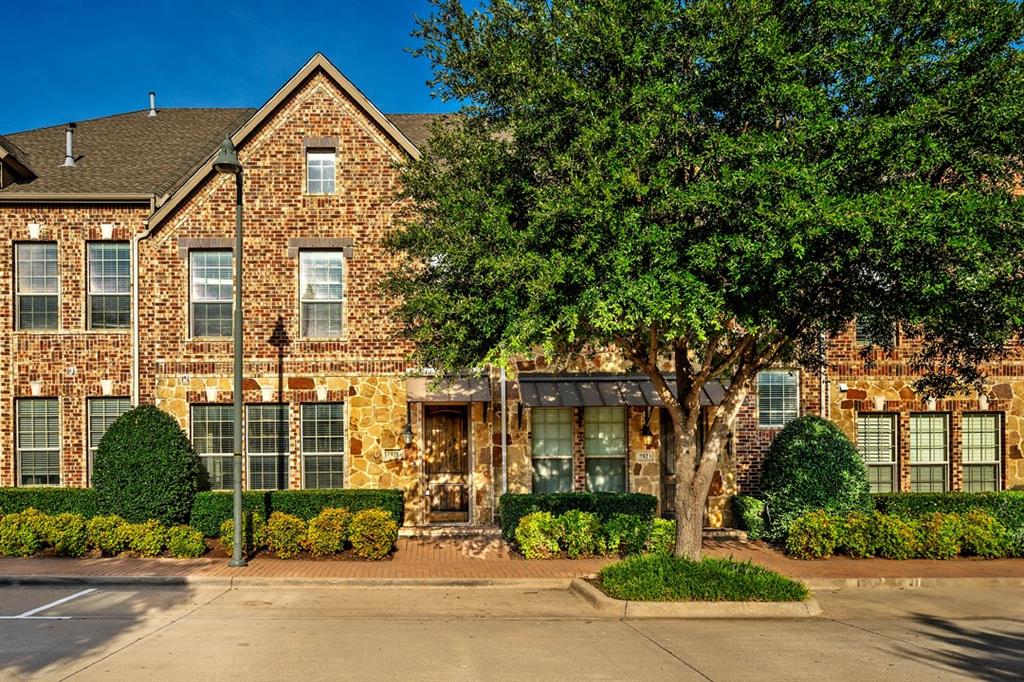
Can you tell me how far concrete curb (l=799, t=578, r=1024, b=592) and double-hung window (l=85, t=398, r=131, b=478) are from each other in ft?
49.7

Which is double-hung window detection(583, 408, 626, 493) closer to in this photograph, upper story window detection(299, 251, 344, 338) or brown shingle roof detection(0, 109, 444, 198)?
upper story window detection(299, 251, 344, 338)

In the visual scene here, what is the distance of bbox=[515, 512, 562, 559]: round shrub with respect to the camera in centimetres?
1612

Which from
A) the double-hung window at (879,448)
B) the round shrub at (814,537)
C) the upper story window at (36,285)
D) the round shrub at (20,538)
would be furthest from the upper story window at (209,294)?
the double-hung window at (879,448)

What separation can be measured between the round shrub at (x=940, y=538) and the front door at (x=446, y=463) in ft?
31.6

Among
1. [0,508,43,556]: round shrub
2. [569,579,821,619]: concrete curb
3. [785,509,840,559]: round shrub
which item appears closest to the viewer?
[569,579,821,619]: concrete curb

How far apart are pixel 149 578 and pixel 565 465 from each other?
9006 millimetres

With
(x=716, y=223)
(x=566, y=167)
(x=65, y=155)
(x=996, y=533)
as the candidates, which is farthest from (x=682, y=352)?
(x=65, y=155)

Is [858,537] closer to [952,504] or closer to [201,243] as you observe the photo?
[952,504]

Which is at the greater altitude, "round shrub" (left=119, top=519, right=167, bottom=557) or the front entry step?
"round shrub" (left=119, top=519, right=167, bottom=557)

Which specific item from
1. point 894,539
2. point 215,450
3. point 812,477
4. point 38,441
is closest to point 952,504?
point 894,539

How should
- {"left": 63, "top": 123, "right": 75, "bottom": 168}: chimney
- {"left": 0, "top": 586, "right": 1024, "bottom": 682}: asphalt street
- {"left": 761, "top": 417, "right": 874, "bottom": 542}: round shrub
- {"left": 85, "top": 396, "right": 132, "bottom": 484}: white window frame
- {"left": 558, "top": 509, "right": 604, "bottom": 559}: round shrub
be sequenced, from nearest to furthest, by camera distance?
{"left": 0, "top": 586, "right": 1024, "bottom": 682}: asphalt street < {"left": 558, "top": 509, "right": 604, "bottom": 559}: round shrub < {"left": 761, "top": 417, "right": 874, "bottom": 542}: round shrub < {"left": 85, "top": 396, "right": 132, "bottom": 484}: white window frame < {"left": 63, "top": 123, "right": 75, "bottom": 168}: chimney

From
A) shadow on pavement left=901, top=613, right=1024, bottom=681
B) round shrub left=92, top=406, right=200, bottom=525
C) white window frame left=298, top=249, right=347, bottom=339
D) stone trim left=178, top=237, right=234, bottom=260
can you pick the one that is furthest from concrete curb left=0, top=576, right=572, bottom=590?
stone trim left=178, top=237, right=234, bottom=260

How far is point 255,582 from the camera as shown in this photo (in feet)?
46.1

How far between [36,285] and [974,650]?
19859 mm
